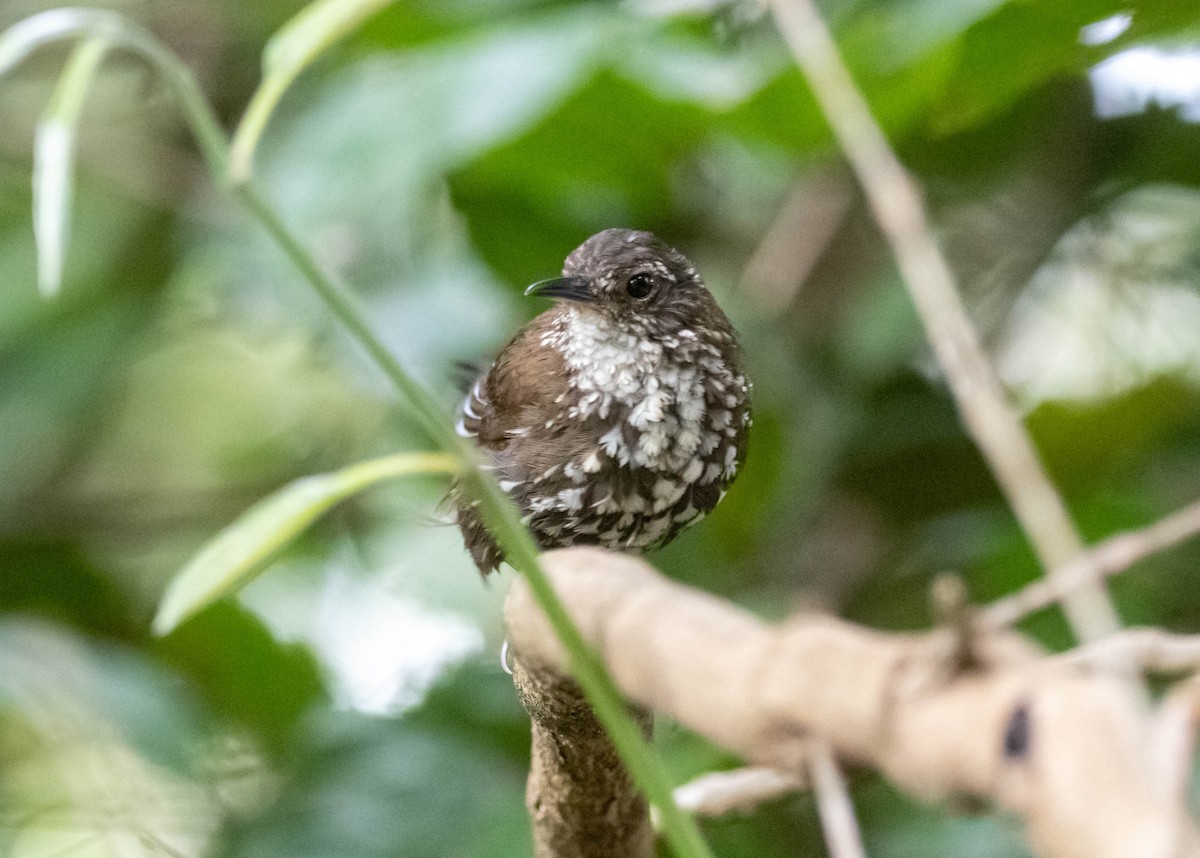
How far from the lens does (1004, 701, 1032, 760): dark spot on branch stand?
0.62 metres

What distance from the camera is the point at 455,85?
100 inches

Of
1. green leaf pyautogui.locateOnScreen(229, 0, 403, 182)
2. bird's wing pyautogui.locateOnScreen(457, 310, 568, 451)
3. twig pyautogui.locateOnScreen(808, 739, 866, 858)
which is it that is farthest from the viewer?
bird's wing pyautogui.locateOnScreen(457, 310, 568, 451)

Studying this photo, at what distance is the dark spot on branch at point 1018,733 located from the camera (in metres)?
0.62

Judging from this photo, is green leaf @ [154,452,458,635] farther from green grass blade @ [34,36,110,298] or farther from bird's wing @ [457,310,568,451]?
bird's wing @ [457,310,568,451]

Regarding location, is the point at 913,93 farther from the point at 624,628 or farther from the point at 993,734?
the point at 993,734

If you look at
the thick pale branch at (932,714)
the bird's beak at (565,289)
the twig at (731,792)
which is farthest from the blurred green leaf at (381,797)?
Answer: the thick pale branch at (932,714)

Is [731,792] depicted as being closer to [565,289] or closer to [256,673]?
[565,289]

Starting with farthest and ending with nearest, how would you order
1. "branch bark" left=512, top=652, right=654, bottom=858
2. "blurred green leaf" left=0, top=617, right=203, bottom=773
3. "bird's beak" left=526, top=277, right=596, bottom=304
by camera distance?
1. "blurred green leaf" left=0, top=617, right=203, bottom=773
2. "bird's beak" left=526, top=277, right=596, bottom=304
3. "branch bark" left=512, top=652, right=654, bottom=858

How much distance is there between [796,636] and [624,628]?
20cm

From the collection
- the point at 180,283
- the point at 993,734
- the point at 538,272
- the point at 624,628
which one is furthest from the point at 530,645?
the point at 180,283

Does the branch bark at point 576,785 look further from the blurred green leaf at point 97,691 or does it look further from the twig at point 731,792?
the blurred green leaf at point 97,691

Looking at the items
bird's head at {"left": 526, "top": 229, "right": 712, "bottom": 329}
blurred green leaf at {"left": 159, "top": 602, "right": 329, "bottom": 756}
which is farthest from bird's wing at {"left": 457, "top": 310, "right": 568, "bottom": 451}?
blurred green leaf at {"left": 159, "top": 602, "right": 329, "bottom": 756}

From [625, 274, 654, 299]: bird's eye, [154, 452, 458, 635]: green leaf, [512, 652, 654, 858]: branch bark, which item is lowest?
[512, 652, 654, 858]: branch bark

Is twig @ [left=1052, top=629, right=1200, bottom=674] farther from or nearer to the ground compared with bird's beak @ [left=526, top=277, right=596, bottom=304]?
nearer to the ground
